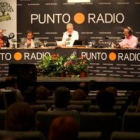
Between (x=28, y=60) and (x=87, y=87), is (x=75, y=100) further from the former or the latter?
(x=28, y=60)

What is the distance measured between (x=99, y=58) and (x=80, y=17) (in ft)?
10.8

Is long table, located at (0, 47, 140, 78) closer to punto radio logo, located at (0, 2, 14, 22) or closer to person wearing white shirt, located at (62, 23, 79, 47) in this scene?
person wearing white shirt, located at (62, 23, 79, 47)

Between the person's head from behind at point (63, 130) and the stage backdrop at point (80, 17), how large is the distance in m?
13.4

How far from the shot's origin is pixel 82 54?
13938mm

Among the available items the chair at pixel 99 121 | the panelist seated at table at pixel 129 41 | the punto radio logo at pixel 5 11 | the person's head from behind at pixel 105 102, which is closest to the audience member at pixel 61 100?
the person's head from behind at pixel 105 102

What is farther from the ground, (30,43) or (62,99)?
(30,43)

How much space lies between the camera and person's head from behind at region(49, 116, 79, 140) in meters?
2.96

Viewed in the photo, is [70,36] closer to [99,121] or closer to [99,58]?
[99,58]

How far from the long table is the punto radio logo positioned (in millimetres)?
3351

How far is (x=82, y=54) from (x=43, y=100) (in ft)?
23.5

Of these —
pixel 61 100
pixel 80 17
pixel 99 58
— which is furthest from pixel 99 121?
pixel 80 17

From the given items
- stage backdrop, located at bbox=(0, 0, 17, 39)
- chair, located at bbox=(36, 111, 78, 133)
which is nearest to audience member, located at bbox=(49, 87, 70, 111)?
chair, located at bbox=(36, 111, 78, 133)

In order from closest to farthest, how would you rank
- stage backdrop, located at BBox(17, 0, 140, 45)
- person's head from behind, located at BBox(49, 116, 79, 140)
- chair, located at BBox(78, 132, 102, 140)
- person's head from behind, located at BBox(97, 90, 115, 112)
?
person's head from behind, located at BBox(49, 116, 79, 140), chair, located at BBox(78, 132, 102, 140), person's head from behind, located at BBox(97, 90, 115, 112), stage backdrop, located at BBox(17, 0, 140, 45)

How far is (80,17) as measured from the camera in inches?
660
